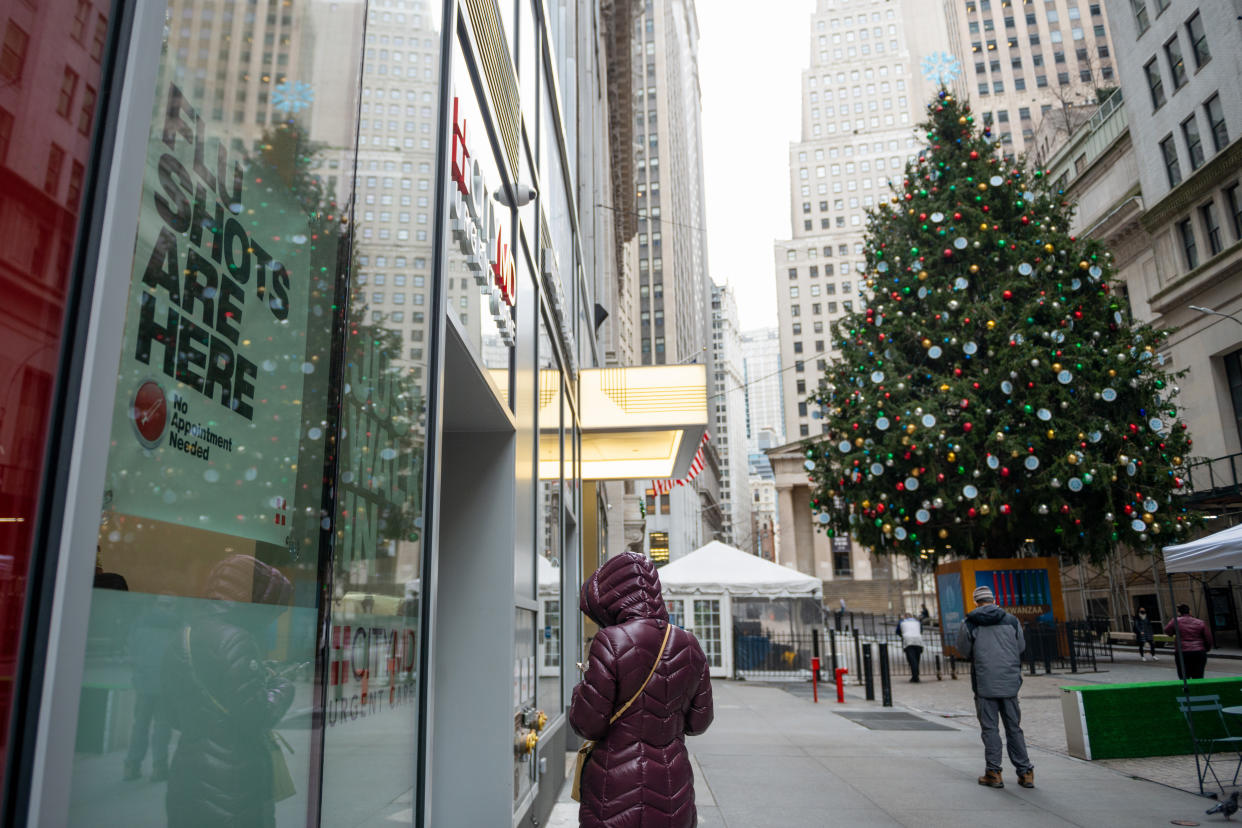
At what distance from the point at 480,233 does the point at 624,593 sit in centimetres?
200

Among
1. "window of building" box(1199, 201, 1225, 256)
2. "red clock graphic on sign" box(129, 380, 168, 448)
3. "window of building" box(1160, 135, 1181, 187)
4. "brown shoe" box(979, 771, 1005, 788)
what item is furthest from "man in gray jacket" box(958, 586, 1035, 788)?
"window of building" box(1160, 135, 1181, 187)

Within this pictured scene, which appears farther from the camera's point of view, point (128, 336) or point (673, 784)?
point (673, 784)

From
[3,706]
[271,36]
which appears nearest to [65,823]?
[3,706]

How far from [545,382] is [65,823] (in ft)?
A: 21.5

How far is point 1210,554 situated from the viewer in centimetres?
Result: 835

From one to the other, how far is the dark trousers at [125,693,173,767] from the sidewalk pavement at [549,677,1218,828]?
19.2 ft

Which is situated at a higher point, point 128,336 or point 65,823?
point 128,336

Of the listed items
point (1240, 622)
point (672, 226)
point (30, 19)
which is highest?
point (672, 226)

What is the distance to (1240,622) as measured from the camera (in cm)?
2925

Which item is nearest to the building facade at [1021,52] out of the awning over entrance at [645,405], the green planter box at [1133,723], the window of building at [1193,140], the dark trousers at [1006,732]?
the window of building at [1193,140]

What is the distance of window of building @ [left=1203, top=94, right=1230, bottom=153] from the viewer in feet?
98.3

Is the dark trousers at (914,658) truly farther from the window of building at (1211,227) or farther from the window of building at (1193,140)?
the window of building at (1193,140)

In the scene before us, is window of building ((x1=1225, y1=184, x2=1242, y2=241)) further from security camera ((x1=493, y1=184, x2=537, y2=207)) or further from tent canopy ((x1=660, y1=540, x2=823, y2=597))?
security camera ((x1=493, y1=184, x2=537, y2=207))

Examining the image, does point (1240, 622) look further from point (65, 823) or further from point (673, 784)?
point (65, 823)
